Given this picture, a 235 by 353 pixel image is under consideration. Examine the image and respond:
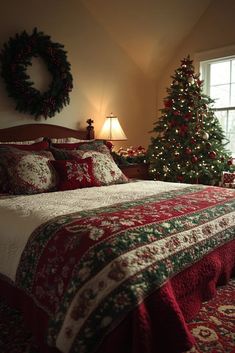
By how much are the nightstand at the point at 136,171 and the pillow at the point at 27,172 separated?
1.35 metres

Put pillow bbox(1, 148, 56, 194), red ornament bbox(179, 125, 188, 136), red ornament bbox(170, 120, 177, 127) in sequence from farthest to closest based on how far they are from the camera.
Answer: red ornament bbox(170, 120, 177, 127) → red ornament bbox(179, 125, 188, 136) → pillow bbox(1, 148, 56, 194)

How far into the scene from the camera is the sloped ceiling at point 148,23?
153 inches

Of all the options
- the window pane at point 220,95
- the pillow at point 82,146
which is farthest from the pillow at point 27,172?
the window pane at point 220,95

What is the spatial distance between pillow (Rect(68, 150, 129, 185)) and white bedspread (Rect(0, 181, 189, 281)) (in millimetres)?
305

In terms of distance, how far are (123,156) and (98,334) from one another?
2.93 meters

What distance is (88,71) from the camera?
159 inches

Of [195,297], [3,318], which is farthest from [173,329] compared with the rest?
[3,318]

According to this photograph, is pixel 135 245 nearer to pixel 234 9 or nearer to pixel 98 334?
pixel 98 334

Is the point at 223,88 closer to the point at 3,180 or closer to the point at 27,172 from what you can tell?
the point at 27,172

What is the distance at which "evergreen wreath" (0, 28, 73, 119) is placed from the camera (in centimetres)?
322

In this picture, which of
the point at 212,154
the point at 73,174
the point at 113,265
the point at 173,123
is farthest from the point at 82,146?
the point at 113,265

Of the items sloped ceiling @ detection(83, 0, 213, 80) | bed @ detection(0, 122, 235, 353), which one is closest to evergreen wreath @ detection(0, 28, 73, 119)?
sloped ceiling @ detection(83, 0, 213, 80)

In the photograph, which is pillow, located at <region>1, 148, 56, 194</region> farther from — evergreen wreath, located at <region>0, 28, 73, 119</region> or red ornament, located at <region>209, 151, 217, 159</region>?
red ornament, located at <region>209, 151, 217, 159</region>

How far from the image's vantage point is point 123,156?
13.0 feet
